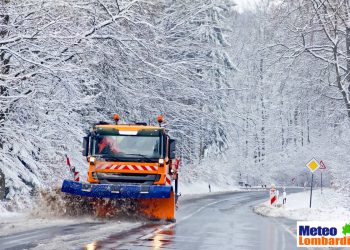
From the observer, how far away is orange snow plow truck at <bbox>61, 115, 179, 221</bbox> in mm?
18531

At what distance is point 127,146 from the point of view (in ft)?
61.9

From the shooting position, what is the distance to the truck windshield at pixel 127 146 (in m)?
18.7

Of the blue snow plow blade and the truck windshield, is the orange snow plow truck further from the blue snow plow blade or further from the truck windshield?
the blue snow plow blade

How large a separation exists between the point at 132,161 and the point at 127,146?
0.52 m

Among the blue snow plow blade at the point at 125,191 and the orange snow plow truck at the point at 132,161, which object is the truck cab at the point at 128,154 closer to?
the orange snow plow truck at the point at 132,161

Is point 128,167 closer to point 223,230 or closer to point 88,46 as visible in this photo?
point 223,230

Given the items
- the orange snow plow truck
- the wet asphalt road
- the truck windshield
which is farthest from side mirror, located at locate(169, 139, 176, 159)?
the wet asphalt road

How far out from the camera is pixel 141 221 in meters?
18.8

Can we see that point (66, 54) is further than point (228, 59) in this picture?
No

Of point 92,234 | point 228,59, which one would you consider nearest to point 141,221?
point 92,234

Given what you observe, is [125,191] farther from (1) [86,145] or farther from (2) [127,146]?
(1) [86,145]

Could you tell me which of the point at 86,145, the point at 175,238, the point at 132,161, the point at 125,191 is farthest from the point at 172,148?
the point at 175,238

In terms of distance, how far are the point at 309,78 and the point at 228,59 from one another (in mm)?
18856

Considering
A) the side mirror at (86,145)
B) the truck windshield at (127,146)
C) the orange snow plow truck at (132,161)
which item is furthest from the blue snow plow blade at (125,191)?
the side mirror at (86,145)
